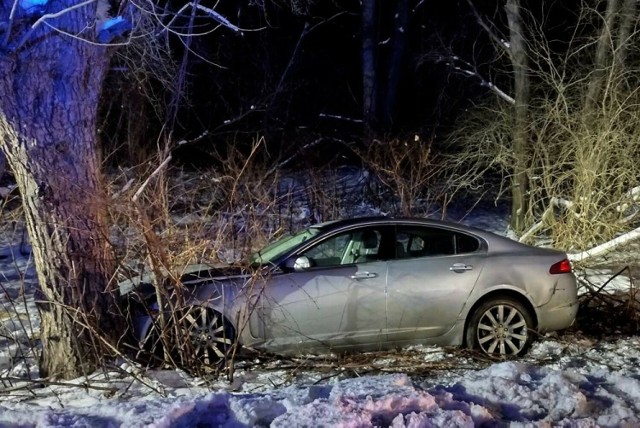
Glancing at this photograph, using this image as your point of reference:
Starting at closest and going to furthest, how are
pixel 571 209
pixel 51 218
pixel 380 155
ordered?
pixel 51 218, pixel 571 209, pixel 380 155

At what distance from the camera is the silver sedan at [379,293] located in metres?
6.34

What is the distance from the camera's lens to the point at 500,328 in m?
6.87

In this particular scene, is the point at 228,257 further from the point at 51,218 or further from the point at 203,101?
the point at 203,101

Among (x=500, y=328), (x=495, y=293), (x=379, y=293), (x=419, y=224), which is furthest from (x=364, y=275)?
(x=500, y=328)

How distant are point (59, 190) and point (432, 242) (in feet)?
11.6

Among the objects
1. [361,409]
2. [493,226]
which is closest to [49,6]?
[361,409]

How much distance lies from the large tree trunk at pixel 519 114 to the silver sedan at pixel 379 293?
24.5 feet

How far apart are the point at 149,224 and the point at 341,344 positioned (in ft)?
6.93

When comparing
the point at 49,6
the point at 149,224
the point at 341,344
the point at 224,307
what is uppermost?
the point at 49,6

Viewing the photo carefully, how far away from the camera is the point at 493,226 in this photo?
56.3 feet

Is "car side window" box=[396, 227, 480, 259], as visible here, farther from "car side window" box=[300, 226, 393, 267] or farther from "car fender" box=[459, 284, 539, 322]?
"car fender" box=[459, 284, 539, 322]

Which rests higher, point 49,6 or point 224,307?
point 49,6

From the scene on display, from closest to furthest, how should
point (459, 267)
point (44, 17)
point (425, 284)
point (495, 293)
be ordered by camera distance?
1. point (44, 17)
2. point (425, 284)
3. point (459, 267)
4. point (495, 293)

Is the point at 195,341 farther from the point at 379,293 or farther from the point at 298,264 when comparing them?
the point at 379,293
